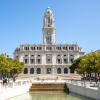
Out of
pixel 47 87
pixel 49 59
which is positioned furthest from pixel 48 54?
pixel 47 87

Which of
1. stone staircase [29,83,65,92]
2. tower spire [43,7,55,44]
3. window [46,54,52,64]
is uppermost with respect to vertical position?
tower spire [43,7,55,44]

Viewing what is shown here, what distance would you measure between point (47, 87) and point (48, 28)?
84.6 meters

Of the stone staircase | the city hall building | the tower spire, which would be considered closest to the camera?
the stone staircase

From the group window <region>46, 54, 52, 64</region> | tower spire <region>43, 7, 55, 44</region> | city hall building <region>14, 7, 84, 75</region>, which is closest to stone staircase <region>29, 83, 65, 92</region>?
city hall building <region>14, 7, 84, 75</region>

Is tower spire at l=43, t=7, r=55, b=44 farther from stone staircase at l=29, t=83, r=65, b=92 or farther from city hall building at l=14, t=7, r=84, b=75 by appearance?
stone staircase at l=29, t=83, r=65, b=92

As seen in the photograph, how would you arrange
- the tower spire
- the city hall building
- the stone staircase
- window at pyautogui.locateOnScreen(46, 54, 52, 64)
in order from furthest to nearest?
the tower spire → window at pyautogui.locateOnScreen(46, 54, 52, 64) → the city hall building → the stone staircase

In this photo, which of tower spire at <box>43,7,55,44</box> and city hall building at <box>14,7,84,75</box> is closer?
city hall building at <box>14,7,84,75</box>

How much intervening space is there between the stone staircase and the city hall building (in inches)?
2983

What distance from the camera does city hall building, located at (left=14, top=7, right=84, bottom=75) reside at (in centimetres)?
14338

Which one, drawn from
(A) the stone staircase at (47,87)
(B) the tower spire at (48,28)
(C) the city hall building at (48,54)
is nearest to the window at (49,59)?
(C) the city hall building at (48,54)

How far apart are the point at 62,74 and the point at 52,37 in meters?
19.4

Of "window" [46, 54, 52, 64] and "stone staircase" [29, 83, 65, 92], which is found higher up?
"window" [46, 54, 52, 64]

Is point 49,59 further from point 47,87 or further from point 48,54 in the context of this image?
point 47,87

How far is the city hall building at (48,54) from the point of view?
14338 cm
